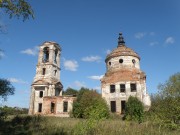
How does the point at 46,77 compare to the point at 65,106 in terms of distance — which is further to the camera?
the point at 46,77

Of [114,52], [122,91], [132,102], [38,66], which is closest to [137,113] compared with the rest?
[132,102]

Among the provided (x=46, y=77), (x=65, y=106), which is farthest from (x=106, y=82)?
(x=46, y=77)

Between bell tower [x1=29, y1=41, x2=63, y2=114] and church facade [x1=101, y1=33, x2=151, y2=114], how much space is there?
11.2 m

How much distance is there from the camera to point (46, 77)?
1604 inches

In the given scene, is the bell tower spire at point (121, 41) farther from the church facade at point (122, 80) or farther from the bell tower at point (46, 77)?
the bell tower at point (46, 77)

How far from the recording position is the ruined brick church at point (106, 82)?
32.9m

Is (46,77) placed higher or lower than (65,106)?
higher

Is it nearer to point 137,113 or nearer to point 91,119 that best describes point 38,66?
point 137,113

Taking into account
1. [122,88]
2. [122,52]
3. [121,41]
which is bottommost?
[122,88]

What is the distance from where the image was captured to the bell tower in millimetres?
39406

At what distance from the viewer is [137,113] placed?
27.0 metres

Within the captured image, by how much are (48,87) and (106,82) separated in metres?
11.9

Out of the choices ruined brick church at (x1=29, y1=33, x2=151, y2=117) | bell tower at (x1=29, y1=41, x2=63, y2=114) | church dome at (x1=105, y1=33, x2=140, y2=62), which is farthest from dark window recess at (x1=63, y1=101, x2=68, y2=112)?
church dome at (x1=105, y1=33, x2=140, y2=62)

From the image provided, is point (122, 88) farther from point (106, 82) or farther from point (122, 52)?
point (122, 52)
